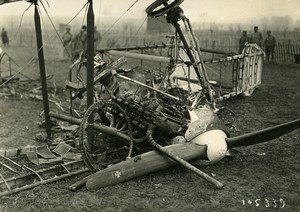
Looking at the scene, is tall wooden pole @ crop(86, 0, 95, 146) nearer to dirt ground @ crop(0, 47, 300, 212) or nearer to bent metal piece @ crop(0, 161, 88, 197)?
bent metal piece @ crop(0, 161, 88, 197)

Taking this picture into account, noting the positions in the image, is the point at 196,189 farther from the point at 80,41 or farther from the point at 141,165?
the point at 80,41

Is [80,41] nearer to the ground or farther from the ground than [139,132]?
farther from the ground

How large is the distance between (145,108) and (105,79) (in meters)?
1.64

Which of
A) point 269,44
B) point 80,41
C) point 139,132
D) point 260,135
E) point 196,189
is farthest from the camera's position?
point 269,44

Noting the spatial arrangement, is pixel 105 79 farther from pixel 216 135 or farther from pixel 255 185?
pixel 255 185

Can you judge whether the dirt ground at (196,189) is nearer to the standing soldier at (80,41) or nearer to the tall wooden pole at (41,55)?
the tall wooden pole at (41,55)

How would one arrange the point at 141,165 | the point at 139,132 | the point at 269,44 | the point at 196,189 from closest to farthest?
the point at 196,189
the point at 141,165
the point at 139,132
the point at 269,44

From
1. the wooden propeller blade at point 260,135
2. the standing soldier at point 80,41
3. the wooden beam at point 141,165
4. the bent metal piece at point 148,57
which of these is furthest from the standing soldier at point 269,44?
the wooden beam at point 141,165

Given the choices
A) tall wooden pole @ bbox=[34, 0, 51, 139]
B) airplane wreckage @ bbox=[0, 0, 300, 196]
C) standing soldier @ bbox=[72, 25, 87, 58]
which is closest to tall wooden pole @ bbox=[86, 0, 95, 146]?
airplane wreckage @ bbox=[0, 0, 300, 196]

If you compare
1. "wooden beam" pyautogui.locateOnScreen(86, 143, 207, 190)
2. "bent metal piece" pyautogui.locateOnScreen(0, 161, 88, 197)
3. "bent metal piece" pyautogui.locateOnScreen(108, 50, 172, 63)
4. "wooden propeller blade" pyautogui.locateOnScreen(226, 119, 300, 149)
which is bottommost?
"bent metal piece" pyautogui.locateOnScreen(0, 161, 88, 197)

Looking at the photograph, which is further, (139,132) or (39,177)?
(139,132)

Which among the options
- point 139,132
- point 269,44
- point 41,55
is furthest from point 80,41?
point 139,132

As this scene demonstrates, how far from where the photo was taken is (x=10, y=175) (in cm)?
711

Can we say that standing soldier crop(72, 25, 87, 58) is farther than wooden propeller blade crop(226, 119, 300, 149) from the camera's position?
Yes
